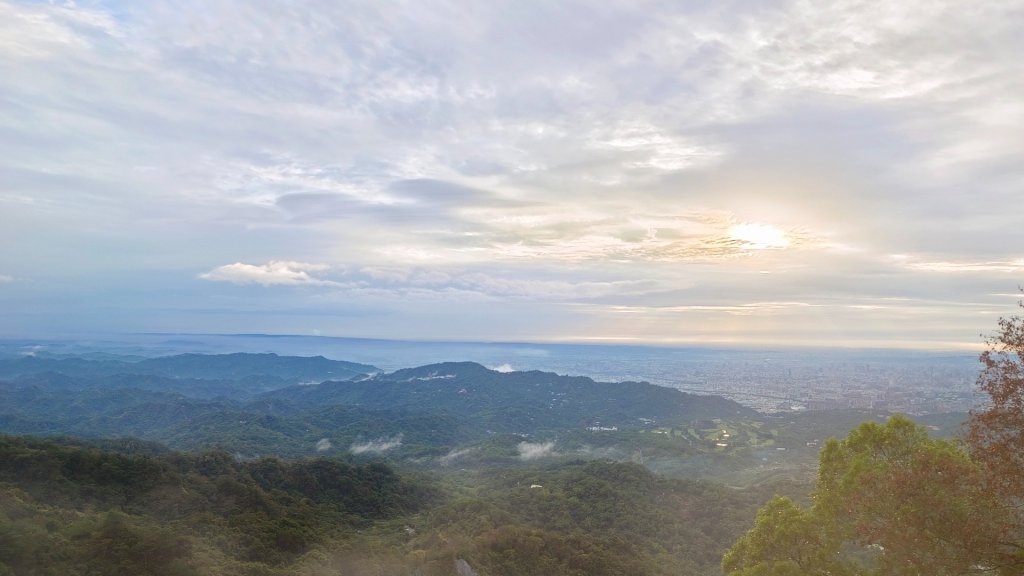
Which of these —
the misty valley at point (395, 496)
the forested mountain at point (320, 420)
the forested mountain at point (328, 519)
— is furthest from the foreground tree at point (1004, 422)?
the forested mountain at point (320, 420)

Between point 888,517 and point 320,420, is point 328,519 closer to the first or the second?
point 888,517

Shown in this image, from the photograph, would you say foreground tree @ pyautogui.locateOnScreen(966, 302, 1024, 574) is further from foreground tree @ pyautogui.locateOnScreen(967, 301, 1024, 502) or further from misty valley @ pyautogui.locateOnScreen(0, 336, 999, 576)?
misty valley @ pyautogui.locateOnScreen(0, 336, 999, 576)

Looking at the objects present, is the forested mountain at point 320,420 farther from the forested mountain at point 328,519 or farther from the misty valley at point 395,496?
the forested mountain at point 328,519

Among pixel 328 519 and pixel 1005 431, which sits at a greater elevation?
pixel 1005 431

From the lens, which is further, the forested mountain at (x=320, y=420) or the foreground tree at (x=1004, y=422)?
the forested mountain at (x=320, y=420)

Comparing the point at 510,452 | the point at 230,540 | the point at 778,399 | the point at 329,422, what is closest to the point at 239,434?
the point at 329,422

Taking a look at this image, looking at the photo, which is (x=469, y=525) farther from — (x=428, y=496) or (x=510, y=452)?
(x=510, y=452)

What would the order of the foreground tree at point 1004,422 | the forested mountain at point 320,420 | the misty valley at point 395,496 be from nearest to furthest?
the foreground tree at point 1004,422 < the misty valley at point 395,496 < the forested mountain at point 320,420

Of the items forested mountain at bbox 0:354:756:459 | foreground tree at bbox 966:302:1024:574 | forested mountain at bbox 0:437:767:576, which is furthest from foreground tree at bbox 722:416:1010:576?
forested mountain at bbox 0:354:756:459

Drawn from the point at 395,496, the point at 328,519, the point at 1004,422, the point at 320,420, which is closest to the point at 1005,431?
the point at 1004,422
